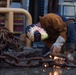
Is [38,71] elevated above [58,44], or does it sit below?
below

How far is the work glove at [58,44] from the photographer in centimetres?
420

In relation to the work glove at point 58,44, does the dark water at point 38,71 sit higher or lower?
lower

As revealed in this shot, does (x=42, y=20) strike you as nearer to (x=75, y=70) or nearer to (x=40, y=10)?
(x=75, y=70)

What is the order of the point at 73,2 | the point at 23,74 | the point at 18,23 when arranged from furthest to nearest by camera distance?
the point at 73,2
the point at 18,23
the point at 23,74

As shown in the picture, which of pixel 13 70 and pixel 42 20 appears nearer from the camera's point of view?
pixel 13 70

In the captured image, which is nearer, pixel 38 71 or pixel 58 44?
pixel 38 71

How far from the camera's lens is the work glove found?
4203mm

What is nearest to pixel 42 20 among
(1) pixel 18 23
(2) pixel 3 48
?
(2) pixel 3 48

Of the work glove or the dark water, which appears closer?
the dark water

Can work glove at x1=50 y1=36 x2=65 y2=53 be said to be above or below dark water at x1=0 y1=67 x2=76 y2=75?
above

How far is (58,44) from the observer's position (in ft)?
14.0

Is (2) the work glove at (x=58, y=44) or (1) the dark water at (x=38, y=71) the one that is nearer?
(1) the dark water at (x=38, y=71)

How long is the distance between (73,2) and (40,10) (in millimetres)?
843

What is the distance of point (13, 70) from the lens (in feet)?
11.2
